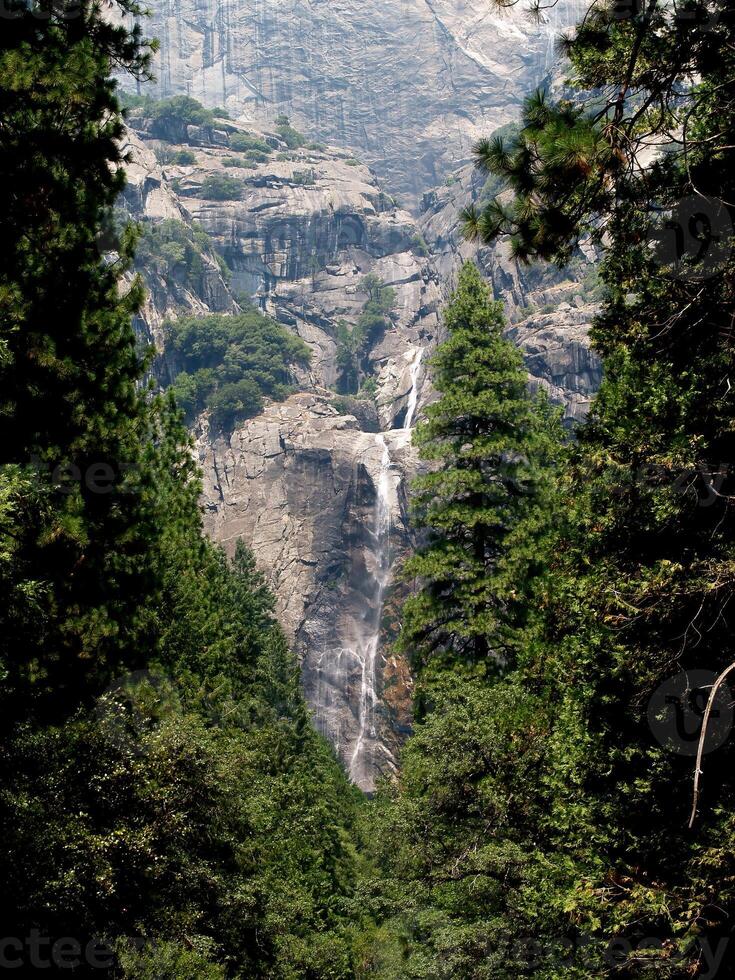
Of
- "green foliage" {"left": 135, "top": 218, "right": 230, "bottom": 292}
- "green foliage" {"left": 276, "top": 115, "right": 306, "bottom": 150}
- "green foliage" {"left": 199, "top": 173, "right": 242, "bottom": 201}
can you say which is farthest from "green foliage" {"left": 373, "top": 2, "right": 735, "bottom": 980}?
"green foliage" {"left": 276, "top": 115, "right": 306, "bottom": 150}

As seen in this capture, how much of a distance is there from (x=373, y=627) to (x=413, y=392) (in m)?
40.7

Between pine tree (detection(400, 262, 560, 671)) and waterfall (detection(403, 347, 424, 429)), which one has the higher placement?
pine tree (detection(400, 262, 560, 671))

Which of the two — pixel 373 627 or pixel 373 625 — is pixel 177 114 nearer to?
pixel 373 625

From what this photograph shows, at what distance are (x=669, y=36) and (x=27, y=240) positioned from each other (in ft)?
23.1

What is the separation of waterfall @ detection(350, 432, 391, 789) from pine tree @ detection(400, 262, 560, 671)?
181ft

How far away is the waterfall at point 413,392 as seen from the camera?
101956 mm

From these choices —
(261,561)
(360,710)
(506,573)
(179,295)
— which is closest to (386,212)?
(179,295)

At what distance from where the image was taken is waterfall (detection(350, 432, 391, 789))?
69.8 metres

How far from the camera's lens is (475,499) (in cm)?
1623

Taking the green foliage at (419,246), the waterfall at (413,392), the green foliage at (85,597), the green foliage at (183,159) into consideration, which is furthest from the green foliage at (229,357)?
the green foliage at (85,597)

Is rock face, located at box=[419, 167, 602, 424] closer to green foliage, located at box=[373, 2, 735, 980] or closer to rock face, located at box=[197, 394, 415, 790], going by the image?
rock face, located at box=[197, 394, 415, 790]

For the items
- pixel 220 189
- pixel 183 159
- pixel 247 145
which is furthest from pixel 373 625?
pixel 247 145

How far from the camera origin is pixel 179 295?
389 ft

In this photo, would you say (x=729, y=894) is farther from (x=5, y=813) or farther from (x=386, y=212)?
(x=386, y=212)
